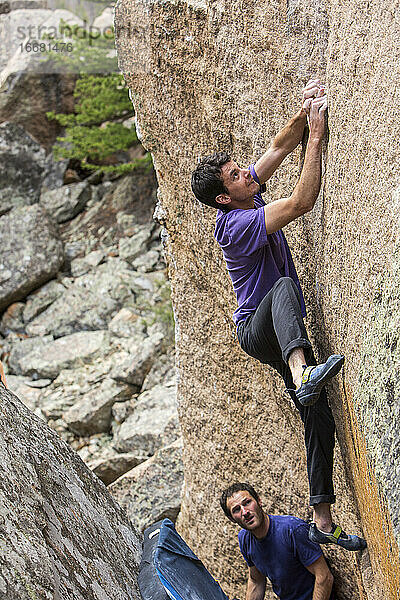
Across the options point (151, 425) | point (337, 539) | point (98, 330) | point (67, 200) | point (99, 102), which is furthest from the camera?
point (67, 200)

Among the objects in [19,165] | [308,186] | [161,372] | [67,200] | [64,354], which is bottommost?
[161,372]

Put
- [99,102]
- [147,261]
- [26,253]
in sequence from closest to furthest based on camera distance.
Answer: [147,261] < [99,102] < [26,253]

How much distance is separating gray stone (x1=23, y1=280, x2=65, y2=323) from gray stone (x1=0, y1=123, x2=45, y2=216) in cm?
244

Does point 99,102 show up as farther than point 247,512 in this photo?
Yes

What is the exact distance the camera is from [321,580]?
4277mm

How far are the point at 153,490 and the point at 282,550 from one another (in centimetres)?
270

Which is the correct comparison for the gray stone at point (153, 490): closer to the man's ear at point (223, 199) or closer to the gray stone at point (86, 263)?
the man's ear at point (223, 199)

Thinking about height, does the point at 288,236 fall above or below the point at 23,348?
below

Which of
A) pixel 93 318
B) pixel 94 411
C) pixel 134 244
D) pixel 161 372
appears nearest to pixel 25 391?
pixel 94 411

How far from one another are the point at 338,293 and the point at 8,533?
1801 mm

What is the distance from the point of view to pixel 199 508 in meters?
5.65

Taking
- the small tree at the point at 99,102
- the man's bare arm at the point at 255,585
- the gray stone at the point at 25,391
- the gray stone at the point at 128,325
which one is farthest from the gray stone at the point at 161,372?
the man's bare arm at the point at 255,585

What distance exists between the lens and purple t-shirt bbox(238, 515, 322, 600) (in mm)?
4289

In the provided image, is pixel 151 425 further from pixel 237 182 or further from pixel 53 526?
pixel 53 526
